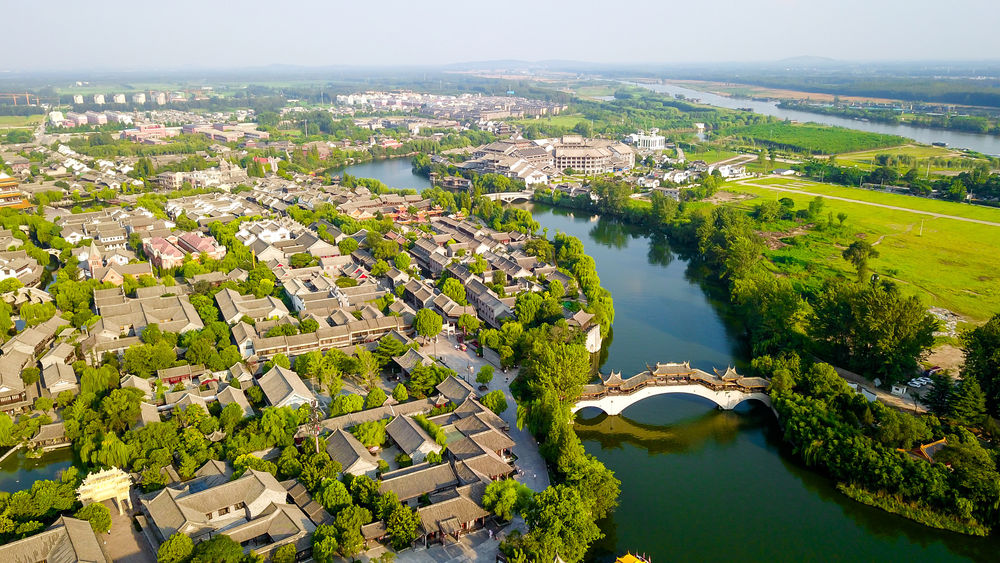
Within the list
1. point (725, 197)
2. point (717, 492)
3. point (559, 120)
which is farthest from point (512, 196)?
point (559, 120)

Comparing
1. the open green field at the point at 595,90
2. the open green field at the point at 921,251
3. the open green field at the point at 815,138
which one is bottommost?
the open green field at the point at 921,251

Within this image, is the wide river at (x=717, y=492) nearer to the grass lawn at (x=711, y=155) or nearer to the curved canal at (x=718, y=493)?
the curved canal at (x=718, y=493)

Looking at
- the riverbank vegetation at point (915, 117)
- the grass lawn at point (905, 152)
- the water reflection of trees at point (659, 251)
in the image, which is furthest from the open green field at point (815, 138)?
the water reflection of trees at point (659, 251)

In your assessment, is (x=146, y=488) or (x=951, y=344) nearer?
(x=146, y=488)

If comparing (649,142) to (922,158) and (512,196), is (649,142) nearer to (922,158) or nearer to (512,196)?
(922,158)

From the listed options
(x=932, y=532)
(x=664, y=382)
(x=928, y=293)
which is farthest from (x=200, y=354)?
(x=928, y=293)

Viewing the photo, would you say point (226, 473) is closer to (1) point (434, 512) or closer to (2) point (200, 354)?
(1) point (434, 512)
